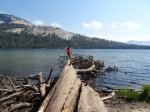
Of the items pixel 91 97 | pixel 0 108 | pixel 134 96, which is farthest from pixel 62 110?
pixel 134 96

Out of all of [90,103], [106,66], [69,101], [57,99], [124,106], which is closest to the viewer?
[90,103]

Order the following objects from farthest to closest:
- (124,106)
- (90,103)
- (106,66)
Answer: (106,66) → (124,106) → (90,103)

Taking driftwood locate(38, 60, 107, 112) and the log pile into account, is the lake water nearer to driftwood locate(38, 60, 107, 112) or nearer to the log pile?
the log pile

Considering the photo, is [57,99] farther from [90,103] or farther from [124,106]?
[124,106]

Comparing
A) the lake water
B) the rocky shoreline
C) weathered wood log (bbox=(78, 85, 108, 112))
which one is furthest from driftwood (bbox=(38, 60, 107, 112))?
the lake water

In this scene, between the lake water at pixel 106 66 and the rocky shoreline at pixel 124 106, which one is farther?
→ the lake water at pixel 106 66

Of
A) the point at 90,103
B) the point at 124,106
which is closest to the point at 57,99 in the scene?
the point at 90,103

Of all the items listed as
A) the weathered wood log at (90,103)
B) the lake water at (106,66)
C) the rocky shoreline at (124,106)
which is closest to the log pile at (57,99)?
the weathered wood log at (90,103)

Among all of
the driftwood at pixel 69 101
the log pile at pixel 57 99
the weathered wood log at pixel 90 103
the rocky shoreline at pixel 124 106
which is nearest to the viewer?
the weathered wood log at pixel 90 103

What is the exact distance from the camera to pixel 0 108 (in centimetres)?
1169

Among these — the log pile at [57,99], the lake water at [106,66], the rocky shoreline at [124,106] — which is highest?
the log pile at [57,99]

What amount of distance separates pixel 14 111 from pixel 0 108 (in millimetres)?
913

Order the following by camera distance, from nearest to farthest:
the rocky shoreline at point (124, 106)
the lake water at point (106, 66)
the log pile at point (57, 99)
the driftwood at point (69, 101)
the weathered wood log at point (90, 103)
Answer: the weathered wood log at point (90, 103) < the driftwood at point (69, 101) < the log pile at point (57, 99) < the rocky shoreline at point (124, 106) < the lake water at point (106, 66)

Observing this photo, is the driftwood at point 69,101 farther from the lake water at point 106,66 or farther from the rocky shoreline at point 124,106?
the lake water at point 106,66
